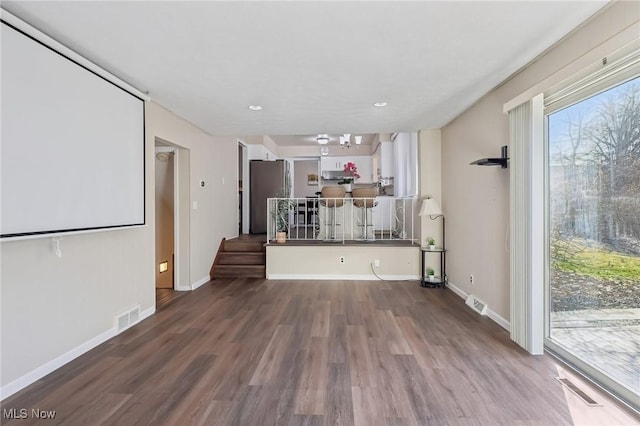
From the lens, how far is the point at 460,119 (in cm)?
416

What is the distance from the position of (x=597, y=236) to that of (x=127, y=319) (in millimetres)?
4330

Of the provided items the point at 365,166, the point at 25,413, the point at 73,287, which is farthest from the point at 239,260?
the point at 365,166

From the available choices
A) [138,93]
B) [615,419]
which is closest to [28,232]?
[138,93]

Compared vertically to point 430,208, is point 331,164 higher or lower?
higher

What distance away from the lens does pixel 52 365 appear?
2303 millimetres

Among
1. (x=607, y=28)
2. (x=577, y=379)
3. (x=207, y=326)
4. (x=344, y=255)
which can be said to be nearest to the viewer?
(x=607, y=28)

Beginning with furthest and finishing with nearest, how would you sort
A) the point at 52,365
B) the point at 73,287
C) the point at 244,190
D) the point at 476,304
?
1. the point at 244,190
2. the point at 476,304
3. the point at 73,287
4. the point at 52,365

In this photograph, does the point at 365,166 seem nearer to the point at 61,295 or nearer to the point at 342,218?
the point at 342,218

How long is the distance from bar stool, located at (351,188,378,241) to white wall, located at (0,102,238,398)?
2.89 metres

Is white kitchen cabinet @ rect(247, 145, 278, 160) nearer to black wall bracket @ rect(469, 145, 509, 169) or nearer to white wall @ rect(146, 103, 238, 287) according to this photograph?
white wall @ rect(146, 103, 238, 287)

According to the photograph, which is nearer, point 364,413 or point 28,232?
point 364,413

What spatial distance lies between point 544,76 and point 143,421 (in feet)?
12.7

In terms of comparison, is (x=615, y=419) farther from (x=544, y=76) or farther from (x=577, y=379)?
(x=544, y=76)

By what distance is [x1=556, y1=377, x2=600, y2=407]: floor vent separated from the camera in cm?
188
